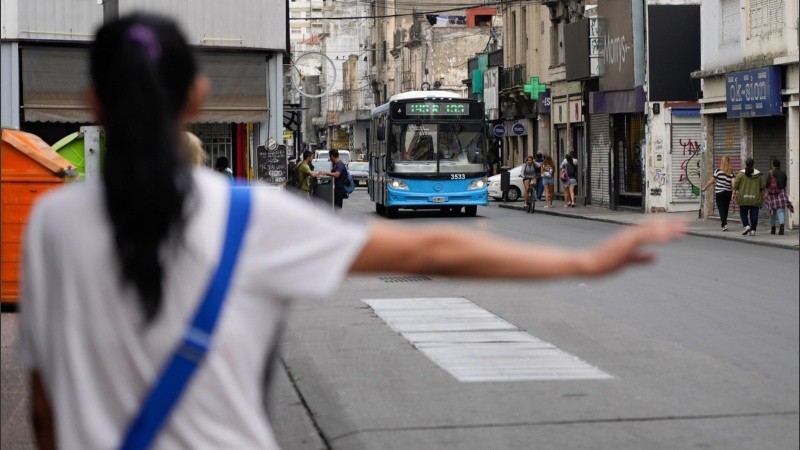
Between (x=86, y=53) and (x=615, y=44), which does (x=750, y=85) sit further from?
(x=86, y=53)

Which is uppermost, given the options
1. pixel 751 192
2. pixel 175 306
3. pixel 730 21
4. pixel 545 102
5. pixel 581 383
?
pixel 730 21

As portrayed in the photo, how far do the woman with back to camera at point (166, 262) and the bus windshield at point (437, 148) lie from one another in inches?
1311

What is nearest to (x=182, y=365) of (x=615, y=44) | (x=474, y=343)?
(x=474, y=343)

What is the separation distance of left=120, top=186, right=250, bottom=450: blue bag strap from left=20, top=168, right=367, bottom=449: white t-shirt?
0.05 feet

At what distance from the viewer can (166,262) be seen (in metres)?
2.55

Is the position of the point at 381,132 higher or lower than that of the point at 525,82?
lower

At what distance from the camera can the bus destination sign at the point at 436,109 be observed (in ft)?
118

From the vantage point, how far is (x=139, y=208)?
2529mm

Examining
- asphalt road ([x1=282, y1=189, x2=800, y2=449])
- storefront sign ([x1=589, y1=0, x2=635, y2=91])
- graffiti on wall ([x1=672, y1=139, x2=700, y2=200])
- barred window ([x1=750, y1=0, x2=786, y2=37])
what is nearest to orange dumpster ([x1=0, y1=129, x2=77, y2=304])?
asphalt road ([x1=282, y1=189, x2=800, y2=449])

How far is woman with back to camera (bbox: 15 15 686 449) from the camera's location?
255 cm

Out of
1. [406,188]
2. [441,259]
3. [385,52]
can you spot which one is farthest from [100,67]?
[385,52]

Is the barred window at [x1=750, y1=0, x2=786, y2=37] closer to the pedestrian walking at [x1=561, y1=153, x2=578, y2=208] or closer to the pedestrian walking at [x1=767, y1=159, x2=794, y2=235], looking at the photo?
the pedestrian walking at [x1=767, y1=159, x2=794, y2=235]

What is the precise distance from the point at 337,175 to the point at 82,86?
9519 millimetres

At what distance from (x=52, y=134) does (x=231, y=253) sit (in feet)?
73.3
